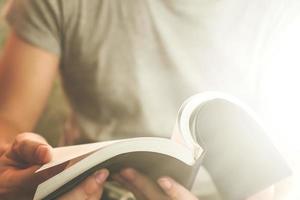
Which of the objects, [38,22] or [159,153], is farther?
[38,22]

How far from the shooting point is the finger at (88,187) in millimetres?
583

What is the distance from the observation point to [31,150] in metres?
0.65

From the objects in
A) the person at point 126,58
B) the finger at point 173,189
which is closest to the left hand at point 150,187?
the finger at point 173,189

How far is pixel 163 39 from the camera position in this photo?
83cm

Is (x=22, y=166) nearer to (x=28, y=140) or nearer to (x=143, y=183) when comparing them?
(x=28, y=140)

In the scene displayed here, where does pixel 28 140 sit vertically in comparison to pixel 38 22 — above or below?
below

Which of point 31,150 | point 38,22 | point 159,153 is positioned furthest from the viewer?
point 38,22

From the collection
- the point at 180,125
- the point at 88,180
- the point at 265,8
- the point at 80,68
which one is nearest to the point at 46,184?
the point at 88,180

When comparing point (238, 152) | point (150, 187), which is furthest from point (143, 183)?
point (238, 152)

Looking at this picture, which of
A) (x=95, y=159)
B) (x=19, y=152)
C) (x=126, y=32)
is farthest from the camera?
(x=126, y=32)

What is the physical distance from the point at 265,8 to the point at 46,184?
1.62ft

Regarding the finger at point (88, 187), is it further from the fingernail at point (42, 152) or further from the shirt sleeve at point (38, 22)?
the shirt sleeve at point (38, 22)

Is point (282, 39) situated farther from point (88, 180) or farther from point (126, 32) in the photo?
point (88, 180)

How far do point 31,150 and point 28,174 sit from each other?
3cm
